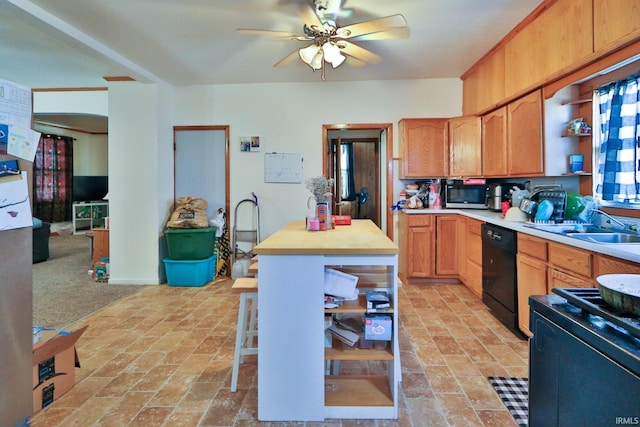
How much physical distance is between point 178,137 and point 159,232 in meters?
1.36

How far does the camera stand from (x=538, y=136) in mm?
2699

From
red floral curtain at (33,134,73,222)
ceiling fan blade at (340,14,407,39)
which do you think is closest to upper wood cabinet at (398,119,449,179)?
ceiling fan blade at (340,14,407,39)

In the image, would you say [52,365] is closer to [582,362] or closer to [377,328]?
[377,328]

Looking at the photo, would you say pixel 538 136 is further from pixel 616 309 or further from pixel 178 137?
pixel 178 137

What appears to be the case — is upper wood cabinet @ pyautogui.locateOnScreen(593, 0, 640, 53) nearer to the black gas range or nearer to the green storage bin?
the black gas range

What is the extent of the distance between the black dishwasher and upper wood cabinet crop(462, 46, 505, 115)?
1439mm

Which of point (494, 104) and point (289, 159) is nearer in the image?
point (494, 104)

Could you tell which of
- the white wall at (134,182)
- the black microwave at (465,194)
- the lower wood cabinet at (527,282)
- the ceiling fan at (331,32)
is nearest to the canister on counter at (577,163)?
the lower wood cabinet at (527,282)

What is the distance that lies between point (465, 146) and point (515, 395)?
285 cm

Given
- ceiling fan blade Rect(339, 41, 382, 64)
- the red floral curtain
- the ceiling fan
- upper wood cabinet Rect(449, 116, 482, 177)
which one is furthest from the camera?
the red floral curtain

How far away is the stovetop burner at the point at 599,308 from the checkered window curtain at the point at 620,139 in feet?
5.85

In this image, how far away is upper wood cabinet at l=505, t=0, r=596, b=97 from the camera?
82.9 inches

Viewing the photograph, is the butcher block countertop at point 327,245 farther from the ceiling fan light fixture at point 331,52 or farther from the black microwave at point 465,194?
the black microwave at point 465,194

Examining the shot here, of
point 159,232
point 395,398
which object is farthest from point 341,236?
point 159,232
